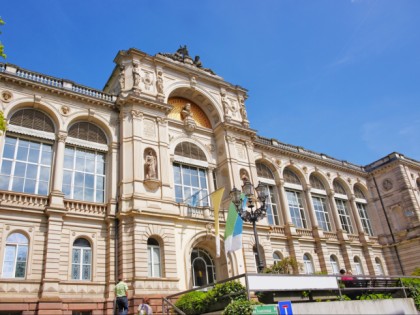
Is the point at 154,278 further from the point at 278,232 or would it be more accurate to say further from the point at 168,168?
the point at 278,232

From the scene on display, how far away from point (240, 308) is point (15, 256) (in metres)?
11.3

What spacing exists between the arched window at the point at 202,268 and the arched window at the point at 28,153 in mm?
9152

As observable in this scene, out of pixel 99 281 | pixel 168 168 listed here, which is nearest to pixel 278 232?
Result: pixel 168 168

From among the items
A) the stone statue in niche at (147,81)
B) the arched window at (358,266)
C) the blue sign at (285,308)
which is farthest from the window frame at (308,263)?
the blue sign at (285,308)

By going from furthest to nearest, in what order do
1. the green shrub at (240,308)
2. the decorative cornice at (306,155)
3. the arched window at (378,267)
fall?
the arched window at (378,267), the decorative cornice at (306,155), the green shrub at (240,308)

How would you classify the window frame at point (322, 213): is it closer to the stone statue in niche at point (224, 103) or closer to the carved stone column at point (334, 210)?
the carved stone column at point (334, 210)

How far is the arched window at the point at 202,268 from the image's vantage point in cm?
2145

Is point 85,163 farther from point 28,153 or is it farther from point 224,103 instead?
point 224,103

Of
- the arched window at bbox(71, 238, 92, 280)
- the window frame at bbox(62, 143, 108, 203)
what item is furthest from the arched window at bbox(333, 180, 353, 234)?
the arched window at bbox(71, 238, 92, 280)

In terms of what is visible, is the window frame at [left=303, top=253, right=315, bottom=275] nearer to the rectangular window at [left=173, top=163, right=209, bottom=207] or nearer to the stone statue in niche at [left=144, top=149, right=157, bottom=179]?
the rectangular window at [left=173, top=163, right=209, bottom=207]

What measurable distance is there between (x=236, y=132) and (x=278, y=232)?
26.7 feet

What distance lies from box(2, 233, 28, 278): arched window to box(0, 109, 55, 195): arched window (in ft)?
8.24

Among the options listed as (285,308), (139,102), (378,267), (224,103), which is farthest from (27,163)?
(378,267)

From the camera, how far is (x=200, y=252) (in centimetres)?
2236
